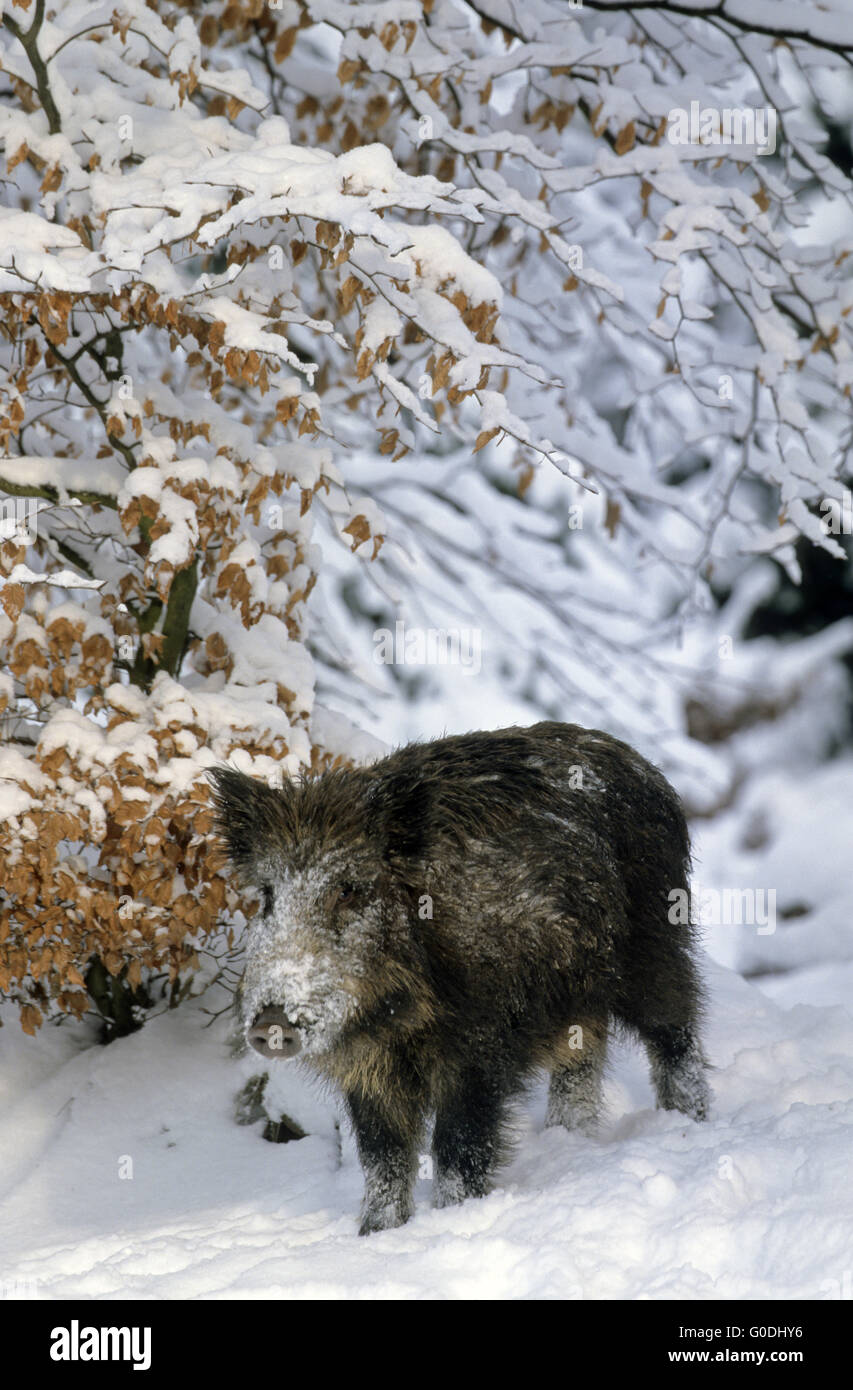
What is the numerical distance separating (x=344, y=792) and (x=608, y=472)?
287cm

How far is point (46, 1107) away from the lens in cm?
508

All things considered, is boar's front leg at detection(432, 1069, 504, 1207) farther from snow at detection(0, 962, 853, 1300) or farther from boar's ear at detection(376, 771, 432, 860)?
boar's ear at detection(376, 771, 432, 860)

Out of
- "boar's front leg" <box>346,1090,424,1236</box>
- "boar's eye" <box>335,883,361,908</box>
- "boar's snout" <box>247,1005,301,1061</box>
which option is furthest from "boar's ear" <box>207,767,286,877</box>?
"boar's front leg" <box>346,1090,424,1236</box>

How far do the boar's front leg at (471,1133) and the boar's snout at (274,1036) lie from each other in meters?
0.64

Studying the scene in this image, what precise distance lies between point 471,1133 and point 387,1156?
245 millimetres

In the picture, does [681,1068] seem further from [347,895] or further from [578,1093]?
[347,895]

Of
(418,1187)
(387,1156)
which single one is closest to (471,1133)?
(387,1156)

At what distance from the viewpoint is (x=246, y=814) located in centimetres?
383

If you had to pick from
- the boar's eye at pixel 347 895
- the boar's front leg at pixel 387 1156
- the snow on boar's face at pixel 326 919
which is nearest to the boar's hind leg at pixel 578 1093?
the boar's front leg at pixel 387 1156

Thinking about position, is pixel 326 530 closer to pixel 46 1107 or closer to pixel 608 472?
pixel 608 472

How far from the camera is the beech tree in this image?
166 inches

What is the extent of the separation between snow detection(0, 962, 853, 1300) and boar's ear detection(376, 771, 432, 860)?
74cm

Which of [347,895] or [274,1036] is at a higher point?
[347,895]
